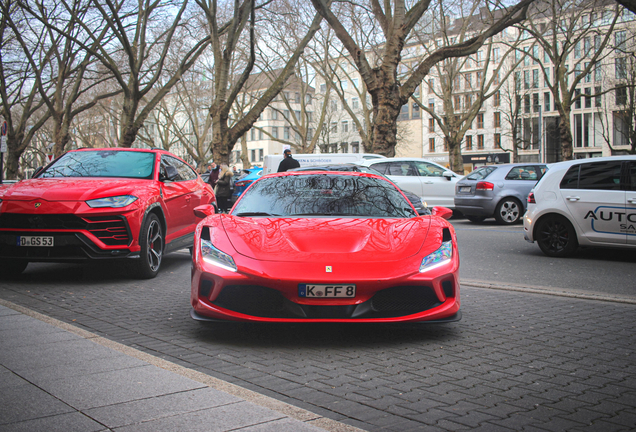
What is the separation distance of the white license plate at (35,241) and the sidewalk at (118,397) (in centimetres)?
299

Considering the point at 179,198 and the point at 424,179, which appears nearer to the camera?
the point at 179,198

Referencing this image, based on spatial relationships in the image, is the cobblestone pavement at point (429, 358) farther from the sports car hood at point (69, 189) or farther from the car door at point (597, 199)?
the car door at point (597, 199)

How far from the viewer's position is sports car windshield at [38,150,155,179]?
331 inches

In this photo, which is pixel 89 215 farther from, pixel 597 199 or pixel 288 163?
pixel 288 163

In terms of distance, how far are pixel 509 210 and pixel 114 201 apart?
11.8 meters

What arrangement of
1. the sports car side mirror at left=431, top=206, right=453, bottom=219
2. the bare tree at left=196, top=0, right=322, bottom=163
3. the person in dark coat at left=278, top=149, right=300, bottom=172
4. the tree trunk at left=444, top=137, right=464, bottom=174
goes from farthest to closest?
the tree trunk at left=444, top=137, right=464, bottom=174 < the bare tree at left=196, top=0, right=322, bottom=163 < the person in dark coat at left=278, top=149, right=300, bottom=172 < the sports car side mirror at left=431, top=206, right=453, bottom=219

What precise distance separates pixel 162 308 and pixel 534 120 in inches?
2796

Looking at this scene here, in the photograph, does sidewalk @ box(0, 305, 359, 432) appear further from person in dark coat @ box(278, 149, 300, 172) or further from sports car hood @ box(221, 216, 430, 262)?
person in dark coat @ box(278, 149, 300, 172)

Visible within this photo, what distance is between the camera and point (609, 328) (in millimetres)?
5230

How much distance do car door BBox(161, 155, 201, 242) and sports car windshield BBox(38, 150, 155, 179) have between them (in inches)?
11.5

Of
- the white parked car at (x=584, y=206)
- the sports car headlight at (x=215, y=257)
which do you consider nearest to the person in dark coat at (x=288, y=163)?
the white parked car at (x=584, y=206)

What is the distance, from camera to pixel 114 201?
745 cm

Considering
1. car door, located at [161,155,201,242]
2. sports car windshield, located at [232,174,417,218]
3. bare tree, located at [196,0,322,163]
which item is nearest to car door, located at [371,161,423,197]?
bare tree, located at [196,0,322,163]

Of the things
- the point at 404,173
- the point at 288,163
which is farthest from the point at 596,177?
the point at 288,163
